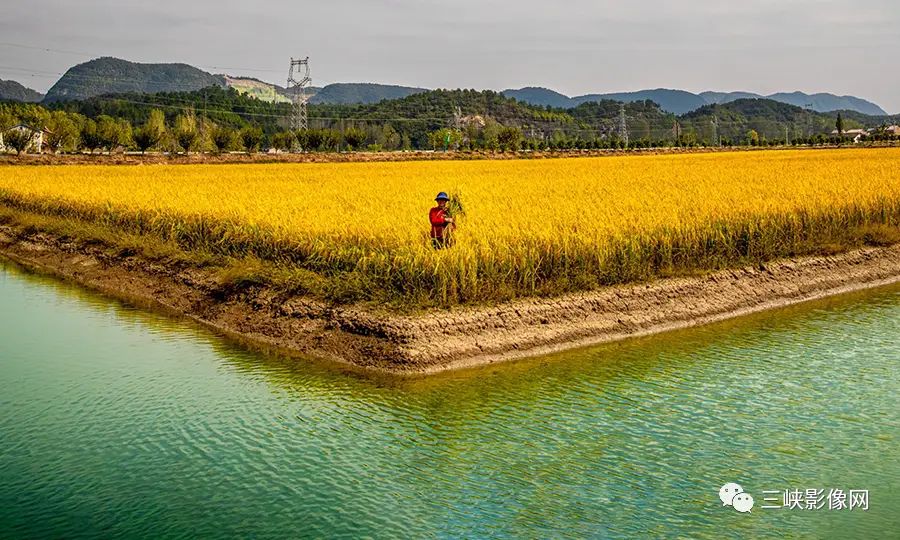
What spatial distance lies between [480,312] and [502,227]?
2.79m

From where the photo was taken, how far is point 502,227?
13453 millimetres

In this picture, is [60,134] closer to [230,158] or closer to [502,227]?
[230,158]

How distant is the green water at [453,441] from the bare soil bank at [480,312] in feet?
1.33

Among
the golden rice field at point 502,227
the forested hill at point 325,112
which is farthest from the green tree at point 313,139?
the golden rice field at point 502,227

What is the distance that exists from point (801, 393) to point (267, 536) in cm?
596

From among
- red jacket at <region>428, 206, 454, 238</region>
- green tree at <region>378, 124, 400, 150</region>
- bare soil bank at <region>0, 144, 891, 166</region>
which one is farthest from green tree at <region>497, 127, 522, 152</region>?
red jacket at <region>428, 206, 454, 238</region>

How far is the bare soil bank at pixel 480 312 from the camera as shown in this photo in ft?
34.3

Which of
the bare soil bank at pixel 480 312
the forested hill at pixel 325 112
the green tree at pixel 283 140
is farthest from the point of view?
the forested hill at pixel 325 112

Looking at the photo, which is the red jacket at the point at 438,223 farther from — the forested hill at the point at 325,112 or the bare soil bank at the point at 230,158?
the forested hill at the point at 325,112

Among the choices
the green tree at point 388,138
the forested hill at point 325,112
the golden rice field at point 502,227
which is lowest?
the golden rice field at point 502,227

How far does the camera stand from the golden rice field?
1144 cm

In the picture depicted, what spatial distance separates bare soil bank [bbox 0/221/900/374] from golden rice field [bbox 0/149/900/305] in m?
0.32

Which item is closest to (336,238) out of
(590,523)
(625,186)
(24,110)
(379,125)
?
(590,523)

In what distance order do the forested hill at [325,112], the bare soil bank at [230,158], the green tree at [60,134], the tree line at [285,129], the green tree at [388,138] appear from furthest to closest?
1. the forested hill at [325,112]
2. the green tree at [388,138]
3. the tree line at [285,129]
4. the green tree at [60,134]
5. the bare soil bank at [230,158]
